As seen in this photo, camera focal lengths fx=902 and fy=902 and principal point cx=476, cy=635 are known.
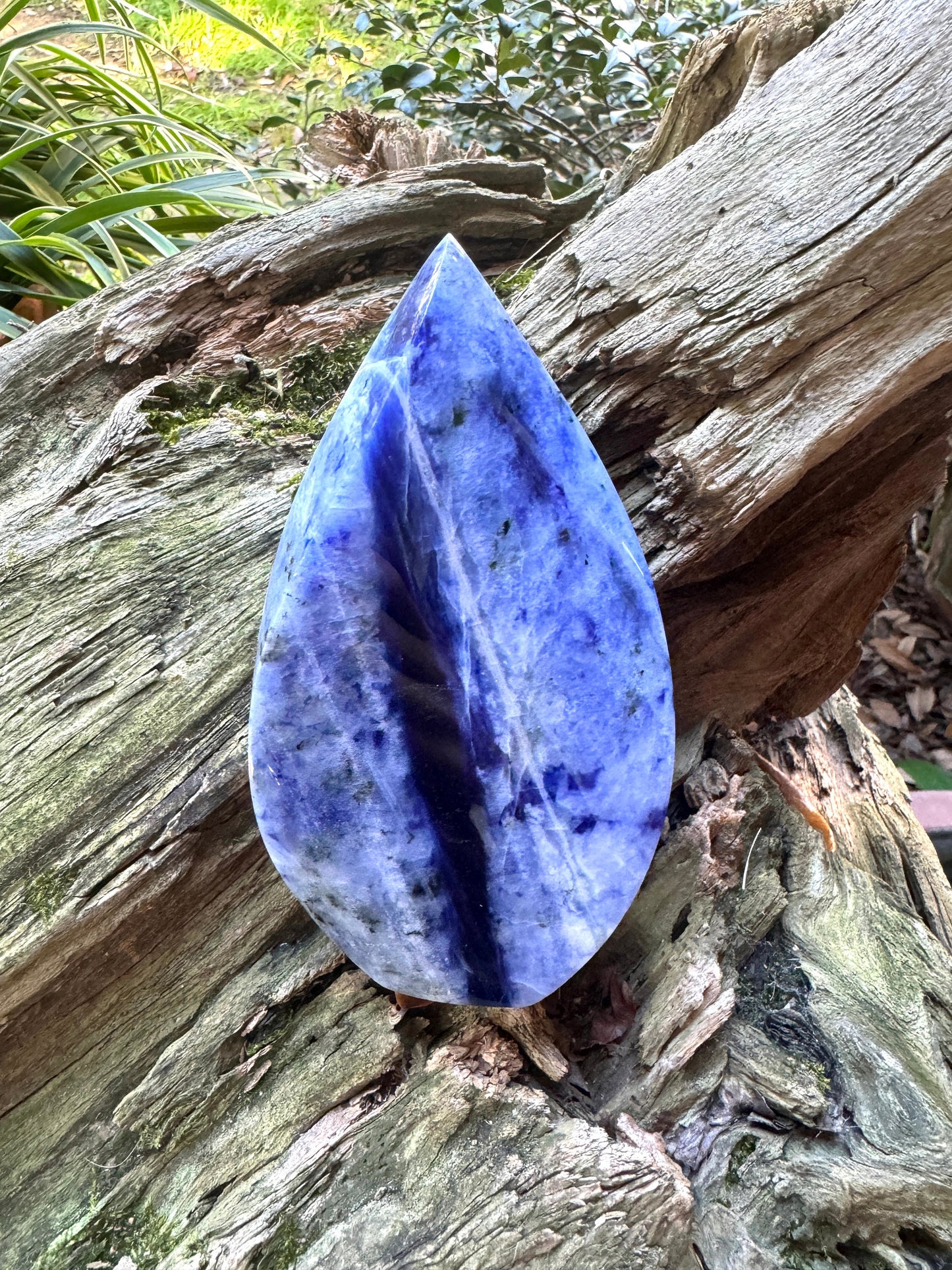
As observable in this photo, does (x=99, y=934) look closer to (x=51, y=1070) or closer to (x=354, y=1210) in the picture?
(x=51, y=1070)

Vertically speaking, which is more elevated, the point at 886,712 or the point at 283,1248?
the point at 283,1248

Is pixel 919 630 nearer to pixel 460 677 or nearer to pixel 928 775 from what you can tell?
pixel 928 775

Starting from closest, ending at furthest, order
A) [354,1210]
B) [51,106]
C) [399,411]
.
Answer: [399,411] → [354,1210] → [51,106]

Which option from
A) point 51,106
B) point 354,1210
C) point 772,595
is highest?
point 51,106

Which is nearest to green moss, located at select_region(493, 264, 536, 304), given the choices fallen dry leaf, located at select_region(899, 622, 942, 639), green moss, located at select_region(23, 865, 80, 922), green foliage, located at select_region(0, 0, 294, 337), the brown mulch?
green foliage, located at select_region(0, 0, 294, 337)

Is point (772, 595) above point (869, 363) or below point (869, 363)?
below

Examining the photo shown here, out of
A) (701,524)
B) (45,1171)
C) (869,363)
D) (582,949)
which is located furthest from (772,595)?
(45,1171)

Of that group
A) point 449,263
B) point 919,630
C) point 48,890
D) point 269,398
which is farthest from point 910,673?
point 48,890
